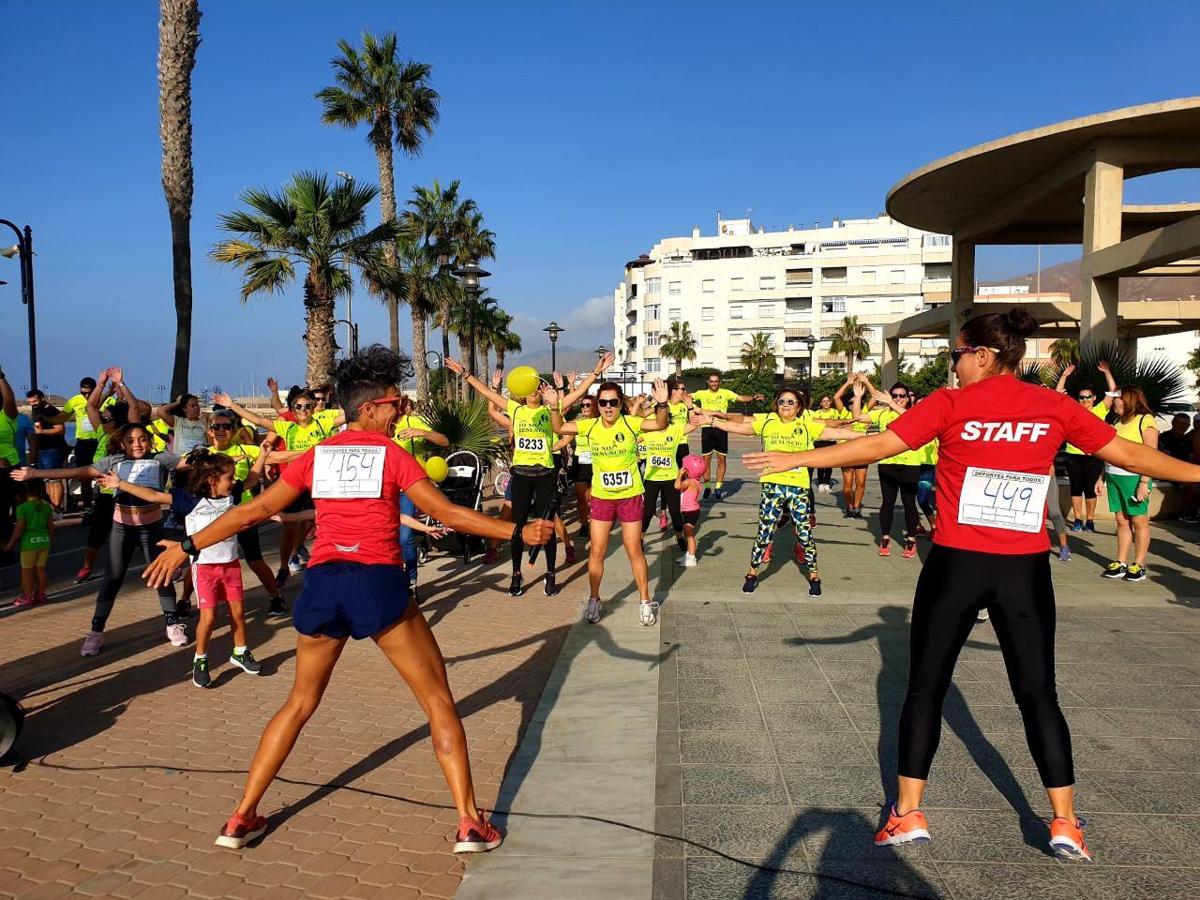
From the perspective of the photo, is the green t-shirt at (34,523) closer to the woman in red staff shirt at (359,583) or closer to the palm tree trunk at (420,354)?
the woman in red staff shirt at (359,583)

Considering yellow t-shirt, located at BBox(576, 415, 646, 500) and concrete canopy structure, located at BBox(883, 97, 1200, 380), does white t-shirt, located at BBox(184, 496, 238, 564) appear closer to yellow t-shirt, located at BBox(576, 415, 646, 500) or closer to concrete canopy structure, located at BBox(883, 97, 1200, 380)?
yellow t-shirt, located at BBox(576, 415, 646, 500)

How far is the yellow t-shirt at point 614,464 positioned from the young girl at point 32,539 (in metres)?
5.04

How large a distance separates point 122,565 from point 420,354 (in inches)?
992

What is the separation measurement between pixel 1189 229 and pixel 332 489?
56.4 feet

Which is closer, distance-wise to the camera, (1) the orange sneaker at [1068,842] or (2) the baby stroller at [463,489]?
(1) the orange sneaker at [1068,842]

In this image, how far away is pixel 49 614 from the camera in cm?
751

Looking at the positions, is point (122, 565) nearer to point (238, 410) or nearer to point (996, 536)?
point (238, 410)

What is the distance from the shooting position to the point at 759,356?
3150 inches

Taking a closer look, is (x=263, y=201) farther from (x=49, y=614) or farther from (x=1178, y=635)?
(x=1178, y=635)

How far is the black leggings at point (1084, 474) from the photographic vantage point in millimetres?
11242

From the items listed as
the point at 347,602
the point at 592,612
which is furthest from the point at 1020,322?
the point at 592,612

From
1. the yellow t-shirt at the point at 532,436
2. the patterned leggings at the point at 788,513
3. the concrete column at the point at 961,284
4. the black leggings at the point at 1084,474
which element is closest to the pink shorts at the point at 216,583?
the yellow t-shirt at the point at 532,436

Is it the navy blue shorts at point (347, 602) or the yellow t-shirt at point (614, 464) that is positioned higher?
the yellow t-shirt at point (614, 464)

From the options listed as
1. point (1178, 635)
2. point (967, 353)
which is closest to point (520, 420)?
point (967, 353)
